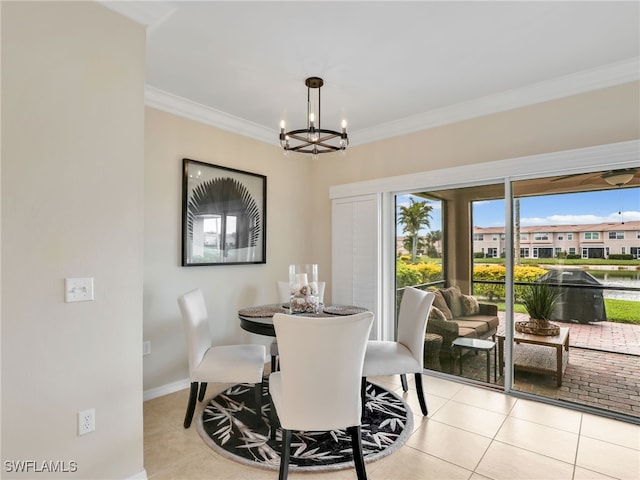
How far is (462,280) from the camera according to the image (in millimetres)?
3492

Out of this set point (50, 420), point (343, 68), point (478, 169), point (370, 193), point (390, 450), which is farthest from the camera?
point (370, 193)

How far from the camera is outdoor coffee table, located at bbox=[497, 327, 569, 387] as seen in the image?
9.80ft

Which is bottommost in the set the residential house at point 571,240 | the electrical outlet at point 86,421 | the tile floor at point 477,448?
the tile floor at point 477,448

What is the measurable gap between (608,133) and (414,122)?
1.61 meters

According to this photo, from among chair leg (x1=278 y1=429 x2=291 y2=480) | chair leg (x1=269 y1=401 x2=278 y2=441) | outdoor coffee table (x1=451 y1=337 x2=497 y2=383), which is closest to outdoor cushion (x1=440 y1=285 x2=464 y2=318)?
outdoor coffee table (x1=451 y1=337 x2=497 y2=383)

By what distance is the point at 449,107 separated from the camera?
11.1 feet

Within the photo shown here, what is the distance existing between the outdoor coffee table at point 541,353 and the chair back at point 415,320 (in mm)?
996

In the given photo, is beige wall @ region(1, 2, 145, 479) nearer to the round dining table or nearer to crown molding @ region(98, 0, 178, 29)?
crown molding @ region(98, 0, 178, 29)

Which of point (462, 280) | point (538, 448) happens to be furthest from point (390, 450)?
point (462, 280)

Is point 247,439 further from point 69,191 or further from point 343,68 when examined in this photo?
point 343,68

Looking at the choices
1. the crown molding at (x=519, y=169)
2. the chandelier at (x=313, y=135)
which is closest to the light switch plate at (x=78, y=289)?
the chandelier at (x=313, y=135)

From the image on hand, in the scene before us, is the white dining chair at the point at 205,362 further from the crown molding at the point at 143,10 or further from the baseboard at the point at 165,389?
the crown molding at the point at 143,10

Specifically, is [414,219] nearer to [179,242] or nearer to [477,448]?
[477,448]

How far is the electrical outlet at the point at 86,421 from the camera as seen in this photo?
1.69 metres
